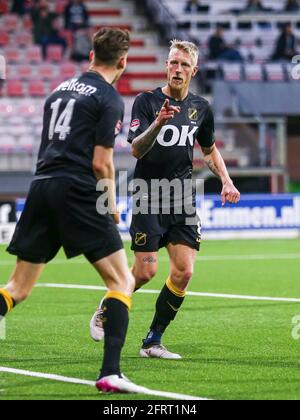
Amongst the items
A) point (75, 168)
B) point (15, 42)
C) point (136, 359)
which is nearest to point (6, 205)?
point (15, 42)

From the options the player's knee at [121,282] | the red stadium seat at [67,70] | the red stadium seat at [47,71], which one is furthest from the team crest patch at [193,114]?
the red stadium seat at [47,71]

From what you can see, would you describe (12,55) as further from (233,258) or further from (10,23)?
(233,258)

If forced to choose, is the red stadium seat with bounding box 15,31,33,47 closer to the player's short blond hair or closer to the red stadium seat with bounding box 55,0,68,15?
the red stadium seat with bounding box 55,0,68,15

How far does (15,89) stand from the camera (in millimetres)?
28141

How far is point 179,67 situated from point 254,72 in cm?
2053

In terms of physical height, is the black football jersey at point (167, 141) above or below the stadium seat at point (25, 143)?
below

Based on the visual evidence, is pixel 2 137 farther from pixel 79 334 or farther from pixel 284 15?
pixel 79 334

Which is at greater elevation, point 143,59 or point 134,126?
point 143,59

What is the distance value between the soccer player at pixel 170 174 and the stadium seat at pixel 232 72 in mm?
19466

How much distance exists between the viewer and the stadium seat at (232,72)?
28.3 metres

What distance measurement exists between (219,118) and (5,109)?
527 cm

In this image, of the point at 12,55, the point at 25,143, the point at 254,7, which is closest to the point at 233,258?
the point at 25,143

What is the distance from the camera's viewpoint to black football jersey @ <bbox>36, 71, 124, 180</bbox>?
22.0 ft

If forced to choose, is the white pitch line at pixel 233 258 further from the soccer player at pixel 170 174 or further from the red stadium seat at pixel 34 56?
the red stadium seat at pixel 34 56
